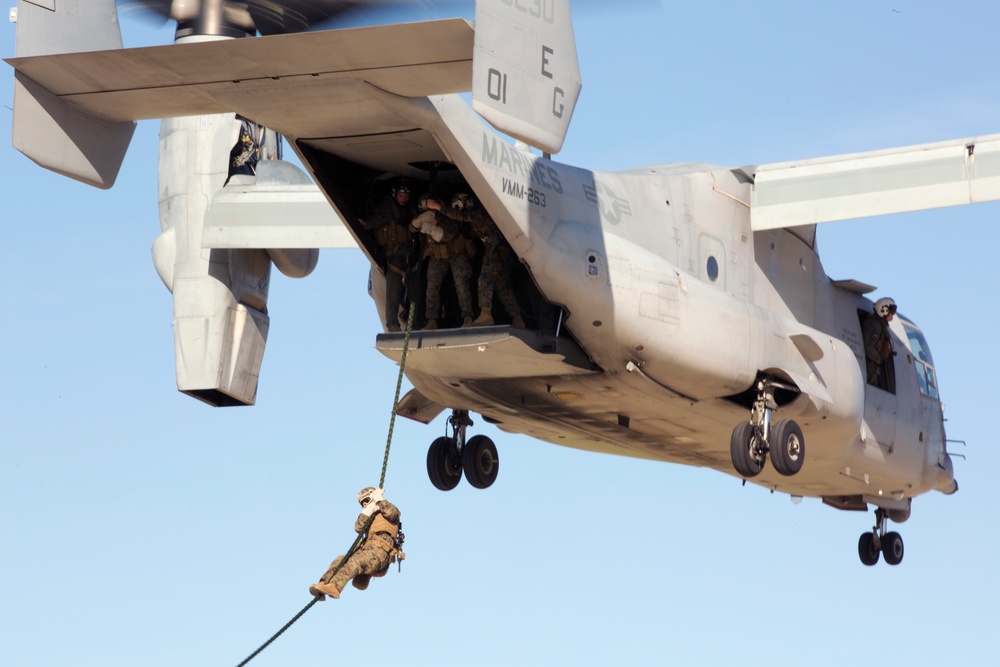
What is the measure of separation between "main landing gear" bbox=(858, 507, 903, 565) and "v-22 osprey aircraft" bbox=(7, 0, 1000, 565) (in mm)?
1420

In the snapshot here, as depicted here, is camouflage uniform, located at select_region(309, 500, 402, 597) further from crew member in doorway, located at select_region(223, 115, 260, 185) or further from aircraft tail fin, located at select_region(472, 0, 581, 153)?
crew member in doorway, located at select_region(223, 115, 260, 185)

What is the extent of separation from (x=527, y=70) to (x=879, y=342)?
9.81 meters

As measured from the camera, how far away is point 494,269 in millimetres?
17297

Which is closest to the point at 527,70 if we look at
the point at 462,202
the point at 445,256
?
the point at 462,202

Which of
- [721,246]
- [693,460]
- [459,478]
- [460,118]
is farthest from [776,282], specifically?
[460,118]

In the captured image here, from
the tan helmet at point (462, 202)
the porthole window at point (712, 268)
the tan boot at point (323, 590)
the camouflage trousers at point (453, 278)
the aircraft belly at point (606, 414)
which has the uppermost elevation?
the porthole window at point (712, 268)

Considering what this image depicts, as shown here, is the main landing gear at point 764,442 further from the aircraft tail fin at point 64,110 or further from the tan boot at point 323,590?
the aircraft tail fin at point 64,110

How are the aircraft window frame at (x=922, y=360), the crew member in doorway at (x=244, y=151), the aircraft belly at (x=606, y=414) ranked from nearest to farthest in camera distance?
the aircraft belly at (x=606, y=414) < the crew member in doorway at (x=244, y=151) < the aircraft window frame at (x=922, y=360)

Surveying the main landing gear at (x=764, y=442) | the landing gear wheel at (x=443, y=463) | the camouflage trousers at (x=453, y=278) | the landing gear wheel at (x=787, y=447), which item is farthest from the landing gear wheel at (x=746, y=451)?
the landing gear wheel at (x=443, y=463)

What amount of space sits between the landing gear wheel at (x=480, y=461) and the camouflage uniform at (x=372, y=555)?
236 inches

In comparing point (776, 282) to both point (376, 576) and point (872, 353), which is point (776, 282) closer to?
point (872, 353)

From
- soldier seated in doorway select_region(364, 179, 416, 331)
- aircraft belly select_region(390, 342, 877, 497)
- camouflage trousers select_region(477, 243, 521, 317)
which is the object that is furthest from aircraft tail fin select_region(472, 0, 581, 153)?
aircraft belly select_region(390, 342, 877, 497)

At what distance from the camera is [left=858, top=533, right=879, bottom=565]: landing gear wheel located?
81.4ft

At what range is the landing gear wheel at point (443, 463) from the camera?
20844mm
